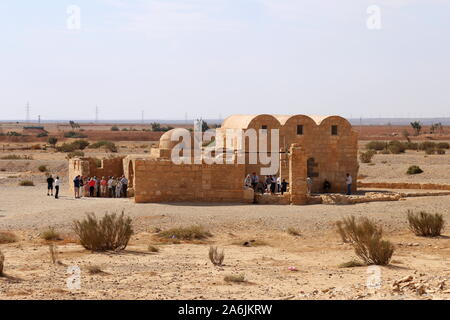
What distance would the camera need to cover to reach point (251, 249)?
1623cm

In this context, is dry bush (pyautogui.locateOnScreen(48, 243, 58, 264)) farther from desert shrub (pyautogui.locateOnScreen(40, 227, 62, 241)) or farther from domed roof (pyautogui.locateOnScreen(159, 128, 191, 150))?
domed roof (pyautogui.locateOnScreen(159, 128, 191, 150))

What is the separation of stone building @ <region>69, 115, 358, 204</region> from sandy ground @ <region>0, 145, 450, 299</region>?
0.90m

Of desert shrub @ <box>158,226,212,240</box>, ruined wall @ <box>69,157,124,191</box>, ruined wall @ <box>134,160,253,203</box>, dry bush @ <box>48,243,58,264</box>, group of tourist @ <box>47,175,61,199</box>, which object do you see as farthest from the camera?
ruined wall @ <box>69,157,124,191</box>

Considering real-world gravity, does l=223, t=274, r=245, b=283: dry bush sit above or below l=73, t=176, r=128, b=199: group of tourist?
below

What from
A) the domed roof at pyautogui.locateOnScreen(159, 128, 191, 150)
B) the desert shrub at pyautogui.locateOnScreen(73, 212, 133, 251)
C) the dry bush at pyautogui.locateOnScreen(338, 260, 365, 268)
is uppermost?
the domed roof at pyautogui.locateOnScreen(159, 128, 191, 150)

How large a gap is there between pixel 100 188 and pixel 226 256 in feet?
35.4

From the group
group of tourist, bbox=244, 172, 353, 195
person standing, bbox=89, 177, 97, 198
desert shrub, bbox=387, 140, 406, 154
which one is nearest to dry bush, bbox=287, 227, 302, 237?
group of tourist, bbox=244, 172, 353, 195

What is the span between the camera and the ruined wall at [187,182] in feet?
72.2

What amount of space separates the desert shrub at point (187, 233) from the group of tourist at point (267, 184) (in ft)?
17.7

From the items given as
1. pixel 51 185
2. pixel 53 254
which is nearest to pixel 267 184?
pixel 51 185

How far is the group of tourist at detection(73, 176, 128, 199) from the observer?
80.2ft

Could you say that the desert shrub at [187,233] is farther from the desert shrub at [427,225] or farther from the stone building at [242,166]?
the desert shrub at [427,225]

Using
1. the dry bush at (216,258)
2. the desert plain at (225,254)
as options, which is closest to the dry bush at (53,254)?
the desert plain at (225,254)

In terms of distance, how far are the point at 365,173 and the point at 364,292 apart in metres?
23.6
